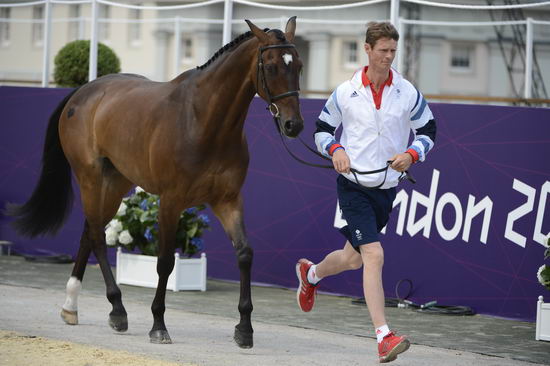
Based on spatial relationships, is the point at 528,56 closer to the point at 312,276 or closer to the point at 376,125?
the point at 376,125

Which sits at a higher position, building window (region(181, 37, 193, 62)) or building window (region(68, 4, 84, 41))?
building window (region(68, 4, 84, 41))

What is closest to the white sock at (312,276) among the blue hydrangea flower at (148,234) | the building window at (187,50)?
the blue hydrangea flower at (148,234)

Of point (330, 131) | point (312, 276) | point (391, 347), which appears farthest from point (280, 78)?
point (391, 347)

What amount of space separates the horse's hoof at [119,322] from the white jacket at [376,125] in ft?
6.99

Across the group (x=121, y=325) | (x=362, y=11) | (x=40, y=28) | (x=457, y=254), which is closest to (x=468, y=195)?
(x=457, y=254)

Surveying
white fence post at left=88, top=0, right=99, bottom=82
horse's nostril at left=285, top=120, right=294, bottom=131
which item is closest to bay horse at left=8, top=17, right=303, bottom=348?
horse's nostril at left=285, top=120, right=294, bottom=131

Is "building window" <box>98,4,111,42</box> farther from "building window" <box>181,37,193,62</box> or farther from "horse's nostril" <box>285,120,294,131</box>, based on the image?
"horse's nostril" <box>285,120,294,131</box>

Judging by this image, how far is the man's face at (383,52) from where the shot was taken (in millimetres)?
6316

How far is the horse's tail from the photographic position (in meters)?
9.08

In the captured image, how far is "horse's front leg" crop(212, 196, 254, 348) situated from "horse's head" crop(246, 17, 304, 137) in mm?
832

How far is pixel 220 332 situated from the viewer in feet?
25.3

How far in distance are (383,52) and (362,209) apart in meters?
0.98

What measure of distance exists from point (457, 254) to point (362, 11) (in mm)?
27931

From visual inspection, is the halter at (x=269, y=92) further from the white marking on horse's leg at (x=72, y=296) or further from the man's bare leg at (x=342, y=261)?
the white marking on horse's leg at (x=72, y=296)
